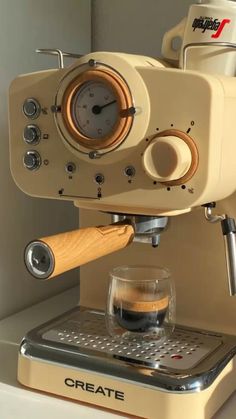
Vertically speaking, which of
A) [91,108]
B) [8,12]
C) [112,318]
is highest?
[8,12]

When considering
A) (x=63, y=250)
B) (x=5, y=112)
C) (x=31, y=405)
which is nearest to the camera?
(x=63, y=250)

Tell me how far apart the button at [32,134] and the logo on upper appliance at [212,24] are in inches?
7.6

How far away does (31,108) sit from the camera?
666mm

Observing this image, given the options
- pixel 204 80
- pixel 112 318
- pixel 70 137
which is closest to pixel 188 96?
pixel 204 80

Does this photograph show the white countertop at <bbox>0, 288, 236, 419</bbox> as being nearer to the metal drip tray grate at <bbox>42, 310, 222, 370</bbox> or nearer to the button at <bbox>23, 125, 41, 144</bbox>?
the metal drip tray grate at <bbox>42, 310, 222, 370</bbox>

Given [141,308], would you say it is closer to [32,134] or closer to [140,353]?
[140,353]

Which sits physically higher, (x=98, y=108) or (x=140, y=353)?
(x=98, y=108)

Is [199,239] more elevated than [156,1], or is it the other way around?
[156,1]

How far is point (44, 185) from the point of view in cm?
68

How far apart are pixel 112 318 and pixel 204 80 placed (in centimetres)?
28

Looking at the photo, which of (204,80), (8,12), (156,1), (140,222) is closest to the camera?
(204,80)

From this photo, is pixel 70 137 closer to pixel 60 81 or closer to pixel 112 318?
pixel 60 81

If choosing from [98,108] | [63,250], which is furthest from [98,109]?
[63,250]

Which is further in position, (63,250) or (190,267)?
Answer: (190,267)
